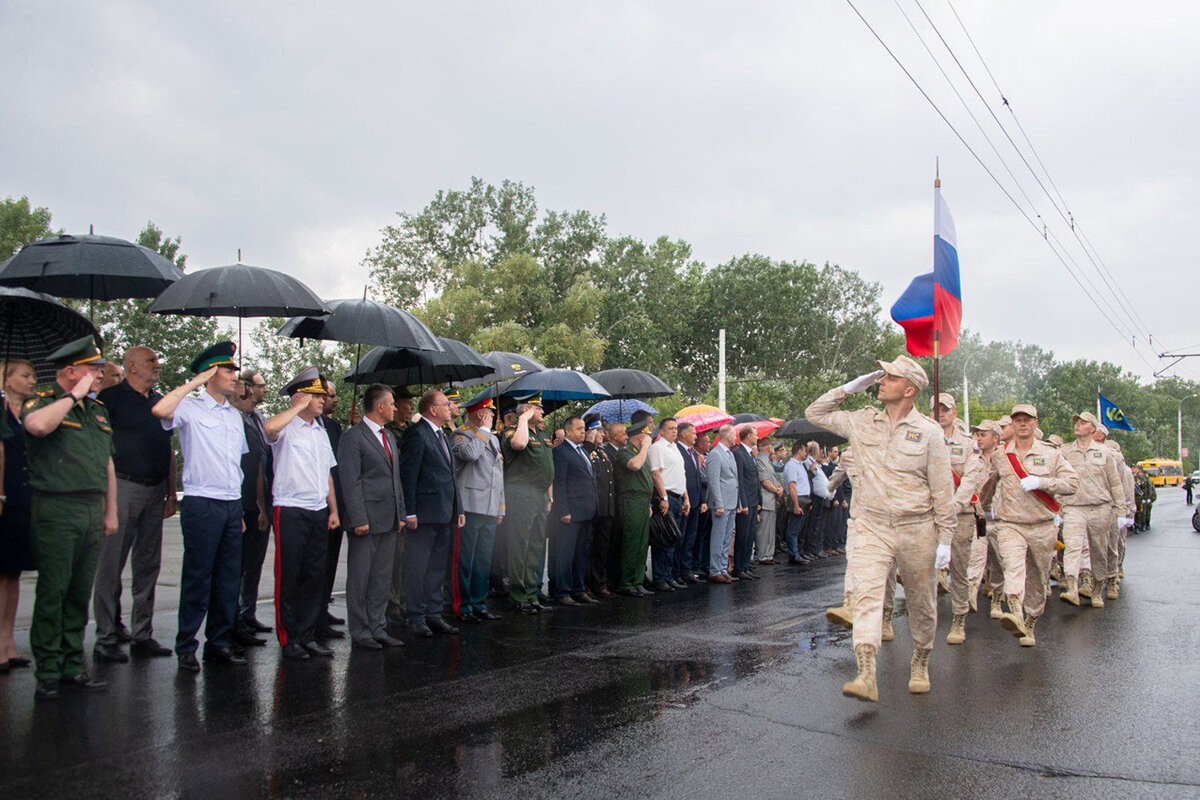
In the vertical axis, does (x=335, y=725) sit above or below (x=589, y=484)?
below

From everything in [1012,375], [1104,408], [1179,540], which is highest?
[1012,375]

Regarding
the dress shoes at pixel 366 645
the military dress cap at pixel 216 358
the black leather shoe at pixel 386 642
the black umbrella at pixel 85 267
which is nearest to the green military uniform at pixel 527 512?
the black leather shoe at pixel 386 642

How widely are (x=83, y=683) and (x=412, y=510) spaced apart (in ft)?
10.0

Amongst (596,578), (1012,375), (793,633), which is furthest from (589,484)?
(1012,375)

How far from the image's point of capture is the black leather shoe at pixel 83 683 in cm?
640

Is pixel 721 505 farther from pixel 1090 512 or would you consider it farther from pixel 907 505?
pixel 907 505

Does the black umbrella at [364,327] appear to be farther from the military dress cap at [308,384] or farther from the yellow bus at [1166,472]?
the yellow bus at [1166,472]

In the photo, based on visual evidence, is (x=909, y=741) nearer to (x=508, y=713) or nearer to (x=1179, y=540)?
(x=508, y=713)

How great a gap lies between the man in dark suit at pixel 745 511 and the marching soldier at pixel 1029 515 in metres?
4.62

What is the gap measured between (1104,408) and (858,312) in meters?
47.5

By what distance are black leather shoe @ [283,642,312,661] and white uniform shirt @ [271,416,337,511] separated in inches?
40.6

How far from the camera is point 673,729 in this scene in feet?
18.8

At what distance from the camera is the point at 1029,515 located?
9.61 meters

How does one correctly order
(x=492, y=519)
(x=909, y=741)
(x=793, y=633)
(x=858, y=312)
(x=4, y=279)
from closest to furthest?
(x=909, y=741)
(x=4, y=279)
(x=793, y=633)
(x=492, y=519)
(x=858, y=312)
